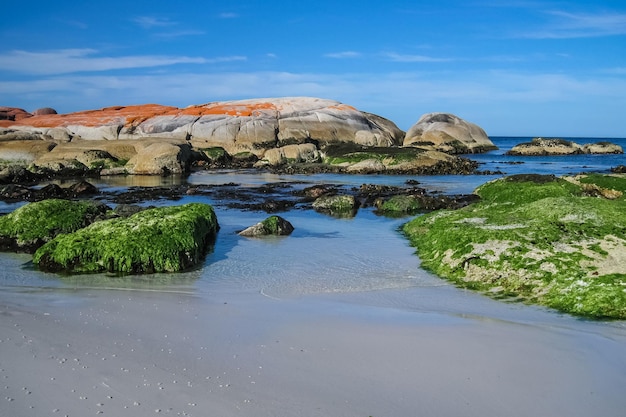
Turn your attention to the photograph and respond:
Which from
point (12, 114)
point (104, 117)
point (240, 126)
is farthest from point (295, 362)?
point (12, 114)

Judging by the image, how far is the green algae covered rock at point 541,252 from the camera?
30.1ft

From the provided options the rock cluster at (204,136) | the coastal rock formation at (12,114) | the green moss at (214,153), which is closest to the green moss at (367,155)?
the rock cluster at (204,136)

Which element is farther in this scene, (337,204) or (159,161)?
(159,161)

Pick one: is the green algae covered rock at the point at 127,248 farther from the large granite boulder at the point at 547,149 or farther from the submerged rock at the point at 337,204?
the large granite boulder at the point at 547,149

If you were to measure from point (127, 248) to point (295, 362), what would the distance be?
633 centimetres

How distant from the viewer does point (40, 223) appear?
47.2 ft

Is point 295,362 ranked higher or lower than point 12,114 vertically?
lower

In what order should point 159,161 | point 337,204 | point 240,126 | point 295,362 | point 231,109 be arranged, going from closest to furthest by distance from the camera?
point 295,362, point 337,204, point 159,161, point 240,126, point 231,109

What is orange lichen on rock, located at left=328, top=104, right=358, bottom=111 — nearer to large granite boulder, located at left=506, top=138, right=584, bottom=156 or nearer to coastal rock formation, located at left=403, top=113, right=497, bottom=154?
coastal rock formation, located at left=403, top=113, right=497, bottom=154

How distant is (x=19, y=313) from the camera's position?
8273mm

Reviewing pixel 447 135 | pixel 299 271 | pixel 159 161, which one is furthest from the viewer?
pixel 447 135

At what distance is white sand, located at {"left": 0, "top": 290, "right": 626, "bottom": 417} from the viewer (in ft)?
17.7

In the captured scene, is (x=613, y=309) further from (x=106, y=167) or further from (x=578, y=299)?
(x=106, y=167)

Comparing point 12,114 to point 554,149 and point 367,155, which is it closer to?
point 367,155
